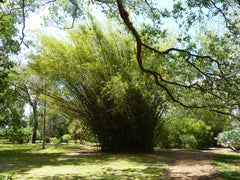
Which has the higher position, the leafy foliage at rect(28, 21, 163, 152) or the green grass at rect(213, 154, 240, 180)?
the leafy foliage at rect(28, 21, 163, 152)

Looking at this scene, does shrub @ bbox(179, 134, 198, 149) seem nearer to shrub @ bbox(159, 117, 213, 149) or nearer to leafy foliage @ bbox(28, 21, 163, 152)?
shrub @ bbox(159, 117, 213, 149)

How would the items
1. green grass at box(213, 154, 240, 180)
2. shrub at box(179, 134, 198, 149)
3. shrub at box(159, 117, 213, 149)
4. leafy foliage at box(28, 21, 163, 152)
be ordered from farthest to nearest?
shrub at box(159, 117, 213, 149) → shrub at box(179, 134, 198, 149) → leafy foliage at box(28, 21, 163, 152) → green grass at box(213, 154, 240, 180)

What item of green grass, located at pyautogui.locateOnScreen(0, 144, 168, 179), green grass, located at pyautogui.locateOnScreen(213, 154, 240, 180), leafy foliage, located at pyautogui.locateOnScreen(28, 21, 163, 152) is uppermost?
leafy foliage, located at pyautogui.locateOnScreen(28, 21, 163, 152)

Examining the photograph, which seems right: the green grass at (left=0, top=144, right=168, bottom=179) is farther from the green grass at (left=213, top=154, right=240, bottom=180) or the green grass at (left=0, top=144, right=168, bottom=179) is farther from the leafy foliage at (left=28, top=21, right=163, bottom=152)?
the leafy foliage at (left=28, top=21, right=163, bottom=152)

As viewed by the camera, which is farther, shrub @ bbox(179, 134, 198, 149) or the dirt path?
shrub @ bbox(179, 134, 198, 149)

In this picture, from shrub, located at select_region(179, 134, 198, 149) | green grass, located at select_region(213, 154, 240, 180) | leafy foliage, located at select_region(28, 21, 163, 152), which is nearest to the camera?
green grass, located at select_region(213, 154, 240, 180)

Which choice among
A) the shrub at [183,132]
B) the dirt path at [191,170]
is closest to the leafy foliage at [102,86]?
the dirt path at [191,170]

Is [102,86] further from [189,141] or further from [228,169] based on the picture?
[189,141]

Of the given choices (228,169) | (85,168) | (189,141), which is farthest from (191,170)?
(189,141)

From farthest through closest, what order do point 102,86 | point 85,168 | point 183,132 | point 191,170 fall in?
point 183,132, point 102,86, point 85,168, point 191,170

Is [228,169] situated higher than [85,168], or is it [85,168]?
[85,168]

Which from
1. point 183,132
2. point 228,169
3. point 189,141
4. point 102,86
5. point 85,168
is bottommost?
point 228,169

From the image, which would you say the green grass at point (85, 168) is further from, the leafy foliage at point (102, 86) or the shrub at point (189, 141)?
the shrub at point (189, 141)

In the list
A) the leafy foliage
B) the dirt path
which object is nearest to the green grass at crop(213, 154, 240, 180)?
the dirt path
